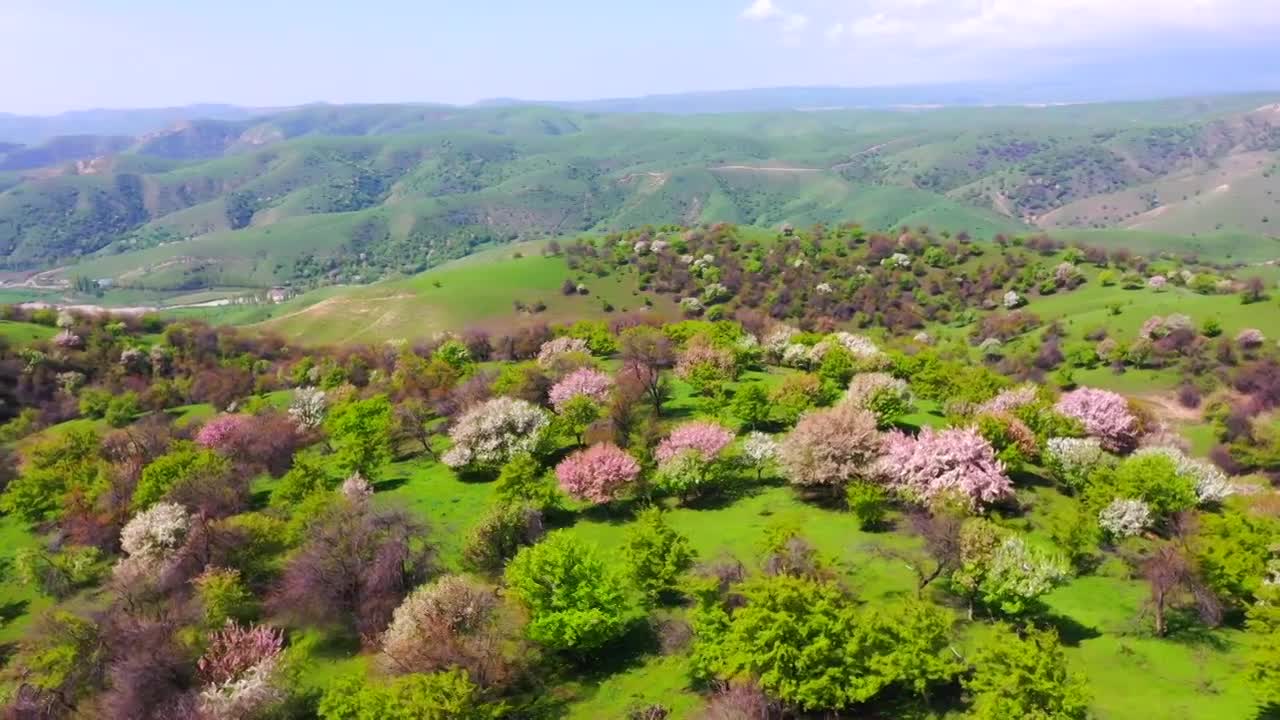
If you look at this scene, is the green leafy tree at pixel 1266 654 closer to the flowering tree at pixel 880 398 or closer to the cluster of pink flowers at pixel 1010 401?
the flowering tree at pixel 880 398

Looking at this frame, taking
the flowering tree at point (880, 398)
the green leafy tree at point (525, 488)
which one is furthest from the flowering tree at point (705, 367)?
the green leafy tree at point (525, 488)

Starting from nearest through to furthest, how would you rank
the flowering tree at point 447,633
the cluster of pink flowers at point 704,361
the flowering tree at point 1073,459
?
the flowering tree at point 447,633, the flowering tree at point 1073,459, the cluster of pink flowers at point 704,361

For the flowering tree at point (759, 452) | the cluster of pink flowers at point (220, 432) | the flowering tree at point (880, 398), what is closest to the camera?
the flowering tree at point (759, 452)

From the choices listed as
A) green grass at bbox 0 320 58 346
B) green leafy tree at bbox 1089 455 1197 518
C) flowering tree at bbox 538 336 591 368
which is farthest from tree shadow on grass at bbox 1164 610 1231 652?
green grass at bbox 0 320 58 346

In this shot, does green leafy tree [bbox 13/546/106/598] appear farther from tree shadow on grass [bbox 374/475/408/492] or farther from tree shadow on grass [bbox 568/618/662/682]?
tree shadow on grass [bbox 568/618/662/682]

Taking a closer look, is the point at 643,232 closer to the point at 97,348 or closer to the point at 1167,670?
the point at 97,348

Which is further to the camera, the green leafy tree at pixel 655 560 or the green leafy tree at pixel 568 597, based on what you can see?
the green leafy tree at pixel 655 560
